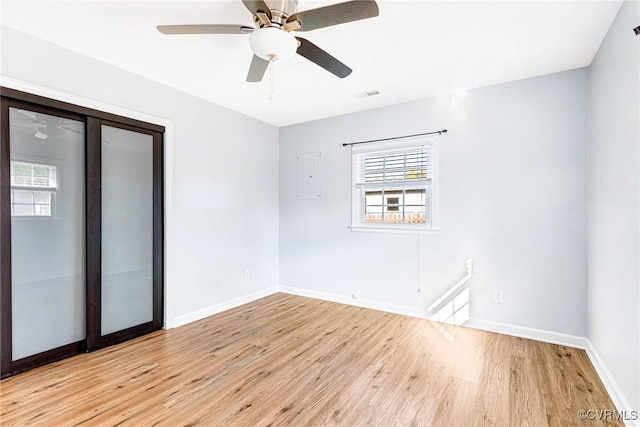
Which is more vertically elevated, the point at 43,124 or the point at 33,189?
the point at 43,124

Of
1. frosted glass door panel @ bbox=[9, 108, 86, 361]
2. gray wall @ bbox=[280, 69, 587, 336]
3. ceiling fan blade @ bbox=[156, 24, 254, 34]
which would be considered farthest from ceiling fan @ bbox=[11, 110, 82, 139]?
gray wall @ bbox=[280, 69, 587, 336]

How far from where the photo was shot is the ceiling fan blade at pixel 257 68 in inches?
88.3

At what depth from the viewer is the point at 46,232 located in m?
2.53

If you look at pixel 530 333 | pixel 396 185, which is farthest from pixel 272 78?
pixel 530 333

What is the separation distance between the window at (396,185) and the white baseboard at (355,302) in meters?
0.97

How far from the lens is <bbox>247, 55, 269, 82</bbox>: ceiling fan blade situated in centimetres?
224

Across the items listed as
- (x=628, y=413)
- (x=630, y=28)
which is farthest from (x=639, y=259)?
(x=630, y=28)

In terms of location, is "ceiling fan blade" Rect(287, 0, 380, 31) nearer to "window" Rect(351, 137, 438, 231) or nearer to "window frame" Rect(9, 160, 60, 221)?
"window" Rect(351, 137, 438, 231)

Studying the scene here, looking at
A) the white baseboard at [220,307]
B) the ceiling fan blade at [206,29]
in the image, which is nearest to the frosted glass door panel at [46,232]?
the white baseboard at [220,307]

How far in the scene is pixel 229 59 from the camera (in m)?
2.72

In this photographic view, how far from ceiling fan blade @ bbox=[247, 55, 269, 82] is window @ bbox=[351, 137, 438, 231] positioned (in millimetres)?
1954

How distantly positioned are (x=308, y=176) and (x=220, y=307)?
216cm

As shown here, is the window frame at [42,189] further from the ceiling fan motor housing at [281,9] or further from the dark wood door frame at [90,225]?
the ceiling fan motor housing at [281,9]

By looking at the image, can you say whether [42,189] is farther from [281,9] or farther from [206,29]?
[281,9]
